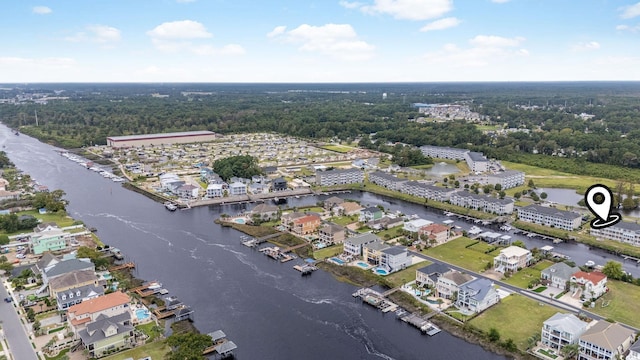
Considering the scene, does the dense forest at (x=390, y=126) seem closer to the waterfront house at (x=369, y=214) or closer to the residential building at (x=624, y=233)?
the residential building at (x=624, y=233)

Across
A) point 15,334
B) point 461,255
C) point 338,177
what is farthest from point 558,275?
point 338,177

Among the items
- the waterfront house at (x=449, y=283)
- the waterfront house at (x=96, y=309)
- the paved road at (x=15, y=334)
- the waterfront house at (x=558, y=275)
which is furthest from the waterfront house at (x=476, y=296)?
the paved road at (x=15, y=334)

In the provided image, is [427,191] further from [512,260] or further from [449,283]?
[449,283]

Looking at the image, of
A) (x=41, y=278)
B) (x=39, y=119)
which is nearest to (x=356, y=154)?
(x=41, y=278)

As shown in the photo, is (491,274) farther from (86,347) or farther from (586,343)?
(86,347)

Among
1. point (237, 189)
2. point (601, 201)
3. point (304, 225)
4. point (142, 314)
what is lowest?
point (142, 314)
